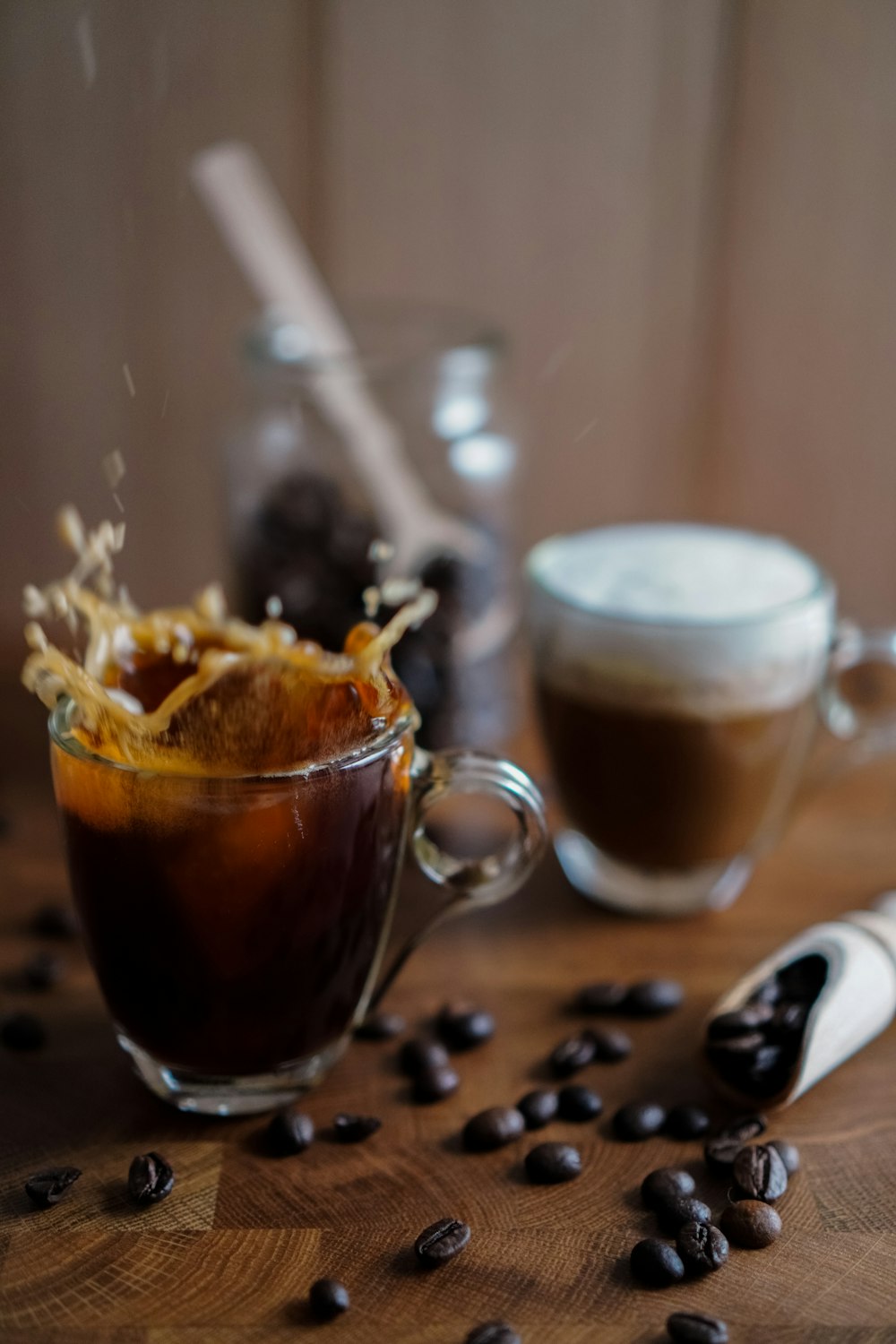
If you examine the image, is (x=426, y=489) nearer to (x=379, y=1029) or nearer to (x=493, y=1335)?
(x=379, y=1029)

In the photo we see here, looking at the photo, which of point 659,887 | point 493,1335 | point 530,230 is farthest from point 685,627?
point 530,230

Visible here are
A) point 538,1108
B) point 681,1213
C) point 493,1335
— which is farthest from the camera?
point 538,1108

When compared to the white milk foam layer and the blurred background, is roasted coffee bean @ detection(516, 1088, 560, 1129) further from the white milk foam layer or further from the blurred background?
the blurred background

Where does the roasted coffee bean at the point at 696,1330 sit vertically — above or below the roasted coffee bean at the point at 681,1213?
above

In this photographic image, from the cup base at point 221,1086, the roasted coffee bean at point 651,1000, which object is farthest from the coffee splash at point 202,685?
the roasted coffee bean at point 651,1000

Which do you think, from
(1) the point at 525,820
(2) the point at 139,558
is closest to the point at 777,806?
(1) the point at 525,820

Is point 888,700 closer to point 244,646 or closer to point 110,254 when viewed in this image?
point 244,646

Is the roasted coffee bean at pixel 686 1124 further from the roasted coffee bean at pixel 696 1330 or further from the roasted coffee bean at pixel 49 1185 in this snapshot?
the roasted coffee bean at pixel 49 1185
